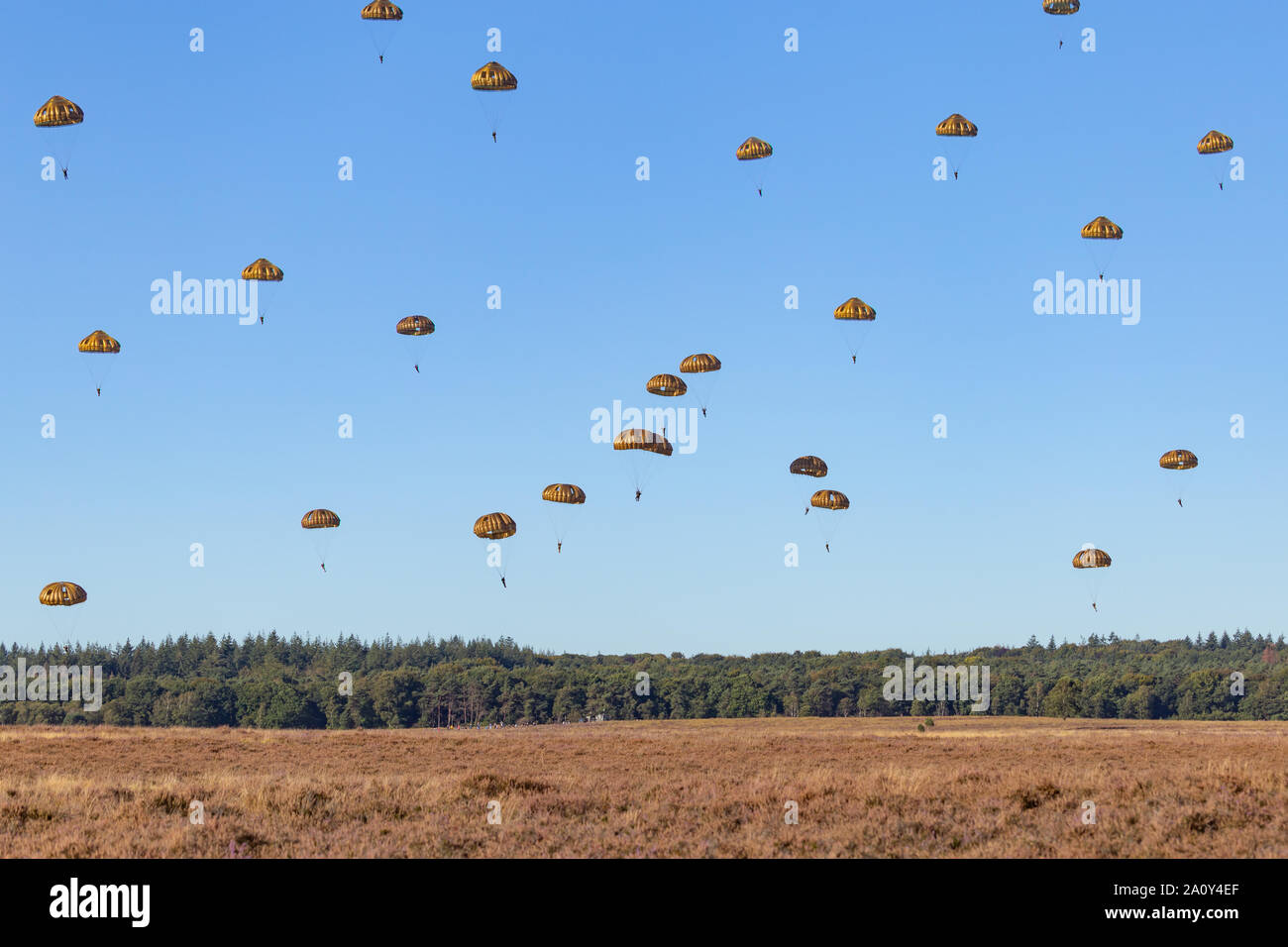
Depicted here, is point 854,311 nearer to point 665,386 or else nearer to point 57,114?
point 665,386

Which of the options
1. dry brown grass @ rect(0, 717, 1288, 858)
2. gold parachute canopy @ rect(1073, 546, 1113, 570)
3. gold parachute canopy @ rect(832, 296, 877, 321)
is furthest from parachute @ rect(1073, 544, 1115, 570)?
dry brown grass @ rect(0, 717, 1288, 858)

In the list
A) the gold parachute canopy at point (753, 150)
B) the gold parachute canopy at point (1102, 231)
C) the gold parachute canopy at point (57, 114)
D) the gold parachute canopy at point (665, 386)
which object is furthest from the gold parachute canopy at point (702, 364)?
the gold parachute canopy at point (57, 114)

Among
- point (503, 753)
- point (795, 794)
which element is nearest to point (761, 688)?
point (503, 753)

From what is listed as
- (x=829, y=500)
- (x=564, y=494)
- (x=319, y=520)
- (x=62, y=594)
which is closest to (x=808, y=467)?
(x=829, y=500)

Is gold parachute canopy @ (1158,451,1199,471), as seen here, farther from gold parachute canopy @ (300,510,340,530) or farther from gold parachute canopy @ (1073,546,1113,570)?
gold parachute canopy @ (300,510,340,530)

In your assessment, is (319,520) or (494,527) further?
(319,520)

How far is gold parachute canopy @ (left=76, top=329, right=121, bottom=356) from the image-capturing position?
62812 millimetres

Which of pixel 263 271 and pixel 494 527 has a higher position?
pixel 263 271

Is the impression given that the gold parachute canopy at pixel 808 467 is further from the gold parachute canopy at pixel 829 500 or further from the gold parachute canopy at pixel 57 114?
the gold parachute canopy at pixel 57 114

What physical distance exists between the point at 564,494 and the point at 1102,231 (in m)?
30.5

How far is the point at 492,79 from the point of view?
61.0m

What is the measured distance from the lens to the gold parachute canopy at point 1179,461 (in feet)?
238

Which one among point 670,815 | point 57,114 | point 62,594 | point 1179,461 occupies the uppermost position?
point 57,114
